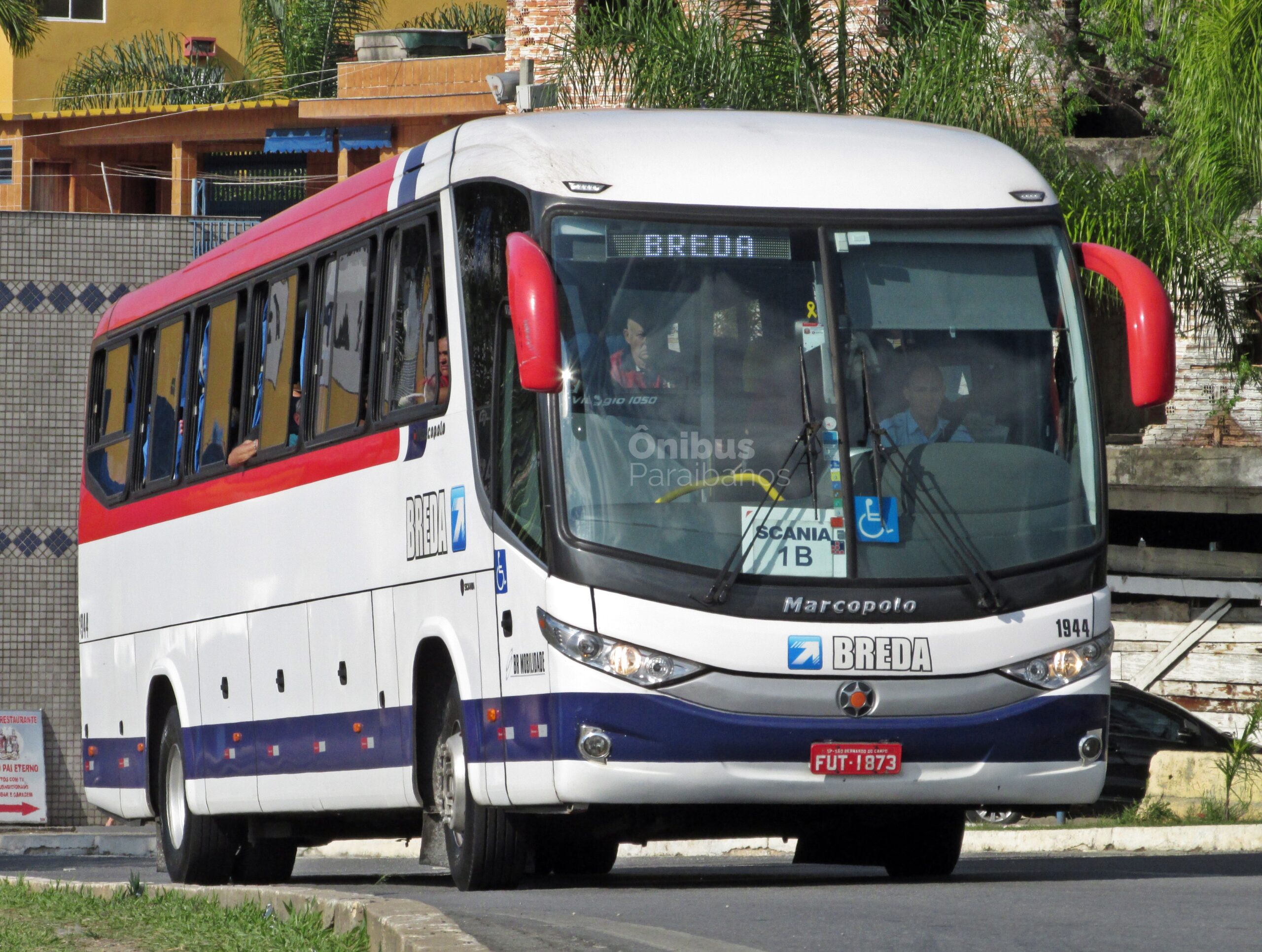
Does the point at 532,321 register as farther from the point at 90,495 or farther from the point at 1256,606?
the point at 1256,606

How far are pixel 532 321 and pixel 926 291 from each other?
1814 millimetres

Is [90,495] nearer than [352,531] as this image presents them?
No

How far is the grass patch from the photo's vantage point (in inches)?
318

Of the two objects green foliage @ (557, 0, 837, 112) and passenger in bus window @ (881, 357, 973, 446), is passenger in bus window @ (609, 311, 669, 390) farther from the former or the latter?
green foliage @ (557, 0, 837, 112)

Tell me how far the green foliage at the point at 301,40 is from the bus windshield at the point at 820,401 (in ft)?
126

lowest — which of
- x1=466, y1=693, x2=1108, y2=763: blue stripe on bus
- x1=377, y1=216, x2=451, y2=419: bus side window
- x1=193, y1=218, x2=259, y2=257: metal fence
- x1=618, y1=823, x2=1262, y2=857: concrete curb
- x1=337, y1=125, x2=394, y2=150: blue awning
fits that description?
x1=618, y1=823, x2=1262, y2=857: concrete curb

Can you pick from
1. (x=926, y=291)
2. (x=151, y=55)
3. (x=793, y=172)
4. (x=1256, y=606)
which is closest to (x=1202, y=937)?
(x=926, y=291)

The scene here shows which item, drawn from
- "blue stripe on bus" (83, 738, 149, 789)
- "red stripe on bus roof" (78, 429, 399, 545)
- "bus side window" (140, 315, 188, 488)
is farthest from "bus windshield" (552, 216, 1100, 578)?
"blue stripe on bus" (83, 738, 149, 789)

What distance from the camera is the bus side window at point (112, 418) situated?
15.9m

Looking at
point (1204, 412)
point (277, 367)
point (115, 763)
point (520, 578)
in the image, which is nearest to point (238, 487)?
point (277, 367)

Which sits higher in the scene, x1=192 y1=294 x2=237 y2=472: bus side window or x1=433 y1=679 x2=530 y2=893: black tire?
x1=192 y1=294 x2=237 y2=472: bus side window

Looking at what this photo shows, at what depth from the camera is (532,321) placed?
9.33 m

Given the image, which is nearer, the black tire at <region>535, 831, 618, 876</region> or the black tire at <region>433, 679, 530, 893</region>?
the black tire at <region>433, 679, 530, 893</region>

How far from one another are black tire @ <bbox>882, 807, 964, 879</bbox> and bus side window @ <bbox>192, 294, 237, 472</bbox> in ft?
15.3
